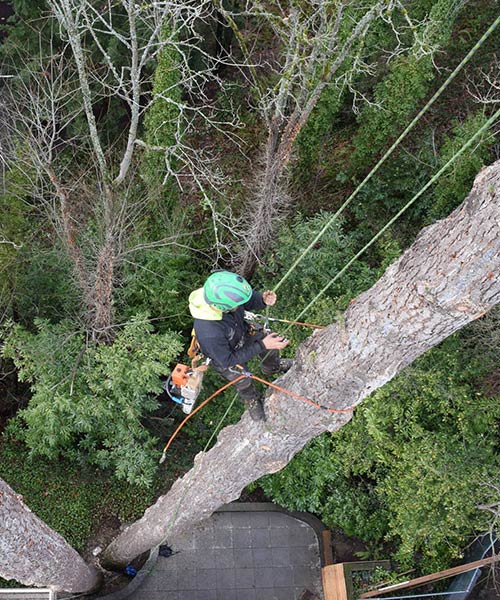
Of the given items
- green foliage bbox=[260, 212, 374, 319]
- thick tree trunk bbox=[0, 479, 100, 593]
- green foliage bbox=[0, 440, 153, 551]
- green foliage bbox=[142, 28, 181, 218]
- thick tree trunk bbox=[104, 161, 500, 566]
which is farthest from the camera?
green foliage bbox=[142, 28, 181, 218]

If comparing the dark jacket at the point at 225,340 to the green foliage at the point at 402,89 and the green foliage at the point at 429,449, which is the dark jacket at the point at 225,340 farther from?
the green foliage at the point at 402,89

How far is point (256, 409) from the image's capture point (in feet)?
16.1

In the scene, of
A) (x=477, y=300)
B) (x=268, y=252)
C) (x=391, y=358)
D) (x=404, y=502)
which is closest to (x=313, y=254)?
(x=268, y=252)

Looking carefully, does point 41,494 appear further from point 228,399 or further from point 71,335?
point 228,399

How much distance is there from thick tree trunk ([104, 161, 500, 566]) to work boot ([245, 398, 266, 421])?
0.25 feet

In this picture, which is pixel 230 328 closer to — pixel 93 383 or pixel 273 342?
pixel 273 342

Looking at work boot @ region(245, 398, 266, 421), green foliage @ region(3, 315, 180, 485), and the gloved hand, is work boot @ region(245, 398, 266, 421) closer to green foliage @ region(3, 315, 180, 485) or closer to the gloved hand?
the gloved hand

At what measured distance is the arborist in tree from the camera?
4305 mm

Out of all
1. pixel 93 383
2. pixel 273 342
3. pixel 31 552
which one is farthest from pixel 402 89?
pixel 31 552

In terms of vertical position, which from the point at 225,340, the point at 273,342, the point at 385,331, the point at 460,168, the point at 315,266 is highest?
the point at 385,331

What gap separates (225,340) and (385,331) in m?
1.57

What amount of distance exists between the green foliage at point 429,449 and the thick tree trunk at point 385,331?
1862mm

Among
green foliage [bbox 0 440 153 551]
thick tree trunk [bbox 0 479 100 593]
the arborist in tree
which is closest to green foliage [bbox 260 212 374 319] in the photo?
the arborist in tree

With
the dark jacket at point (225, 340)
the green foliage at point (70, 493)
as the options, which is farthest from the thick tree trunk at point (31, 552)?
the dark jacket at point (225, 340)
